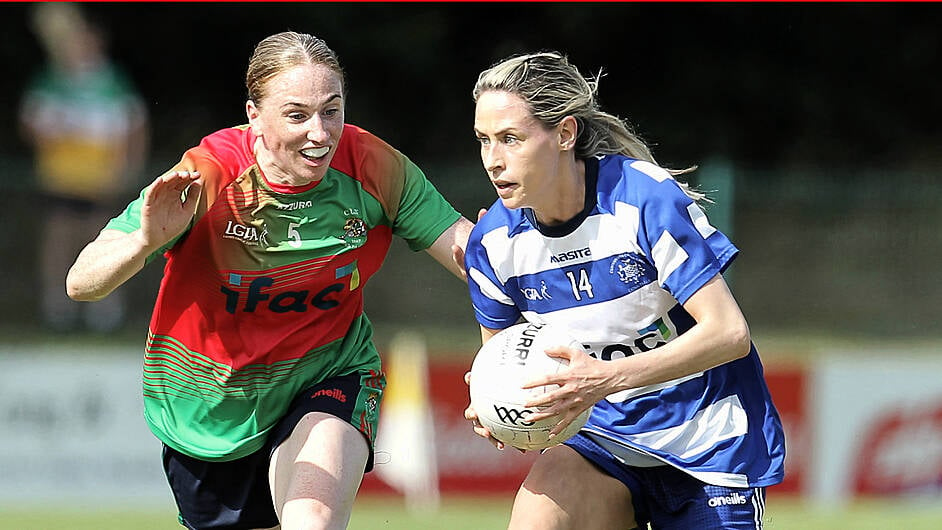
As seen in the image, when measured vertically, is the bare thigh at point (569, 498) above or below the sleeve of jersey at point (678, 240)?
below

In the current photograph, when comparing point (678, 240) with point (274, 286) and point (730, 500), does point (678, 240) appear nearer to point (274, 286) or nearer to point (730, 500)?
point (730, 500)

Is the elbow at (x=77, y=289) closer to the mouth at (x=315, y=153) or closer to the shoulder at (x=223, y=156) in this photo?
the shoulder at (x=223, y=156)

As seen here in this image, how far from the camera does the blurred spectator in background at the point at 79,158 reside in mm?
11328

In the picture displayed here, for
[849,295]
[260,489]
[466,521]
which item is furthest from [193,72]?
Result: [260,489]

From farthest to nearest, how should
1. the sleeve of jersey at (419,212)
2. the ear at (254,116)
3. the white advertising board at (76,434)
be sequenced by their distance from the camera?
1. the white advertising board at (76,434)
2. the sleeve of jersey at (419,212)
3. the ear at (254,116)

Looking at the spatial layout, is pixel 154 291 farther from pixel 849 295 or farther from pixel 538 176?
pixel 538 176

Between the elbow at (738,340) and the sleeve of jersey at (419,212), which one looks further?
the sleeve of jersey at (419,212)

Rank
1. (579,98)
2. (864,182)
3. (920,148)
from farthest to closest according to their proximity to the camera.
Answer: (920,148), (864,182), (579,98)

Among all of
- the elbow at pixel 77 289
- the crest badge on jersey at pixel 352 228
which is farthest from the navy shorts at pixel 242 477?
the elbow at pixel 77 289

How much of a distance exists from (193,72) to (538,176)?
12005 mm

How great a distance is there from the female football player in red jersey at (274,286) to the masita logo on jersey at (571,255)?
0.59 meters

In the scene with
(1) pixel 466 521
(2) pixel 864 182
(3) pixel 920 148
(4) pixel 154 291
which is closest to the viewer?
(1) pixel 466 521

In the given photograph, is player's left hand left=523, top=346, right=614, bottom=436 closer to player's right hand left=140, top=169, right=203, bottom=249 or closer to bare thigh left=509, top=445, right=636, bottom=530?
bare thigh left=509, top=445, right=636, bottom=530

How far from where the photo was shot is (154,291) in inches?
447
